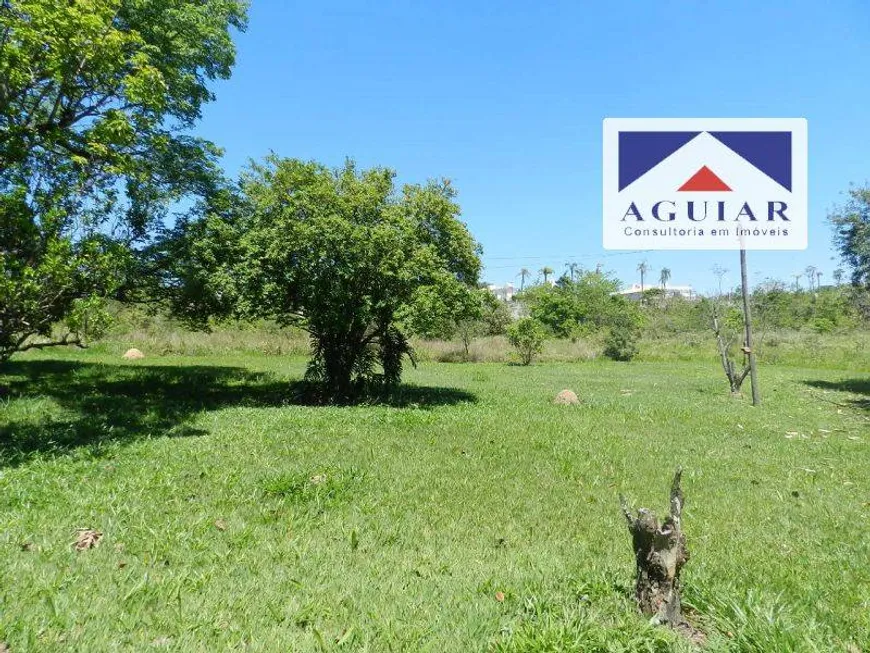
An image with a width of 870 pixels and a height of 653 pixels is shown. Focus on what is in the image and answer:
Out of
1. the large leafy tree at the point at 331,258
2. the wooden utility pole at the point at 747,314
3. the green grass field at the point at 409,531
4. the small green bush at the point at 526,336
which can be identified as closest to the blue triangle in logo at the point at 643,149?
the wooden utility pole at the point at 747,314

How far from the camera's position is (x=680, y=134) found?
10.0 meters

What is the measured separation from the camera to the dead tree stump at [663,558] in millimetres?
2639

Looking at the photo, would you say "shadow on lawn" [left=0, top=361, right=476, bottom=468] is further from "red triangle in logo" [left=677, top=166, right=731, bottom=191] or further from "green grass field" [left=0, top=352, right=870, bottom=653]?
"red triangle in logo" [left=677, top=166, right=731, bottom=191]

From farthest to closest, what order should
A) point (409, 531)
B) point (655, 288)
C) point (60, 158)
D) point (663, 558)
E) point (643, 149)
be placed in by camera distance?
point (655, 288)
point (643, 149)
point (60, 158)
point (409, 531)
point (663, 558)

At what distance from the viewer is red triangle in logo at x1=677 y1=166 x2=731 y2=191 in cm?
1008

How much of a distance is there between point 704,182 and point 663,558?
9404 millimetres

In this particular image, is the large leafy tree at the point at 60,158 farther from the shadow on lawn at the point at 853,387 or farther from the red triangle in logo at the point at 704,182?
the shadow on lawn at the point at 853,387

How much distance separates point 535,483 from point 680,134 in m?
7.86

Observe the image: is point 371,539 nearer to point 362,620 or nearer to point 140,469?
point 362,620

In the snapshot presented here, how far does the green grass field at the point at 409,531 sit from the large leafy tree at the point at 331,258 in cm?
243

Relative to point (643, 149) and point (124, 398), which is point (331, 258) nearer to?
point (124, 398)

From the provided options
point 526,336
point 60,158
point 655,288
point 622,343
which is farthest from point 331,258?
point 655,288

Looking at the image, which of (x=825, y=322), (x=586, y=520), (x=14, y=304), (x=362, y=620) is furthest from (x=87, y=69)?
(x=825, y=322)

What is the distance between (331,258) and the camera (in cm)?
1020
